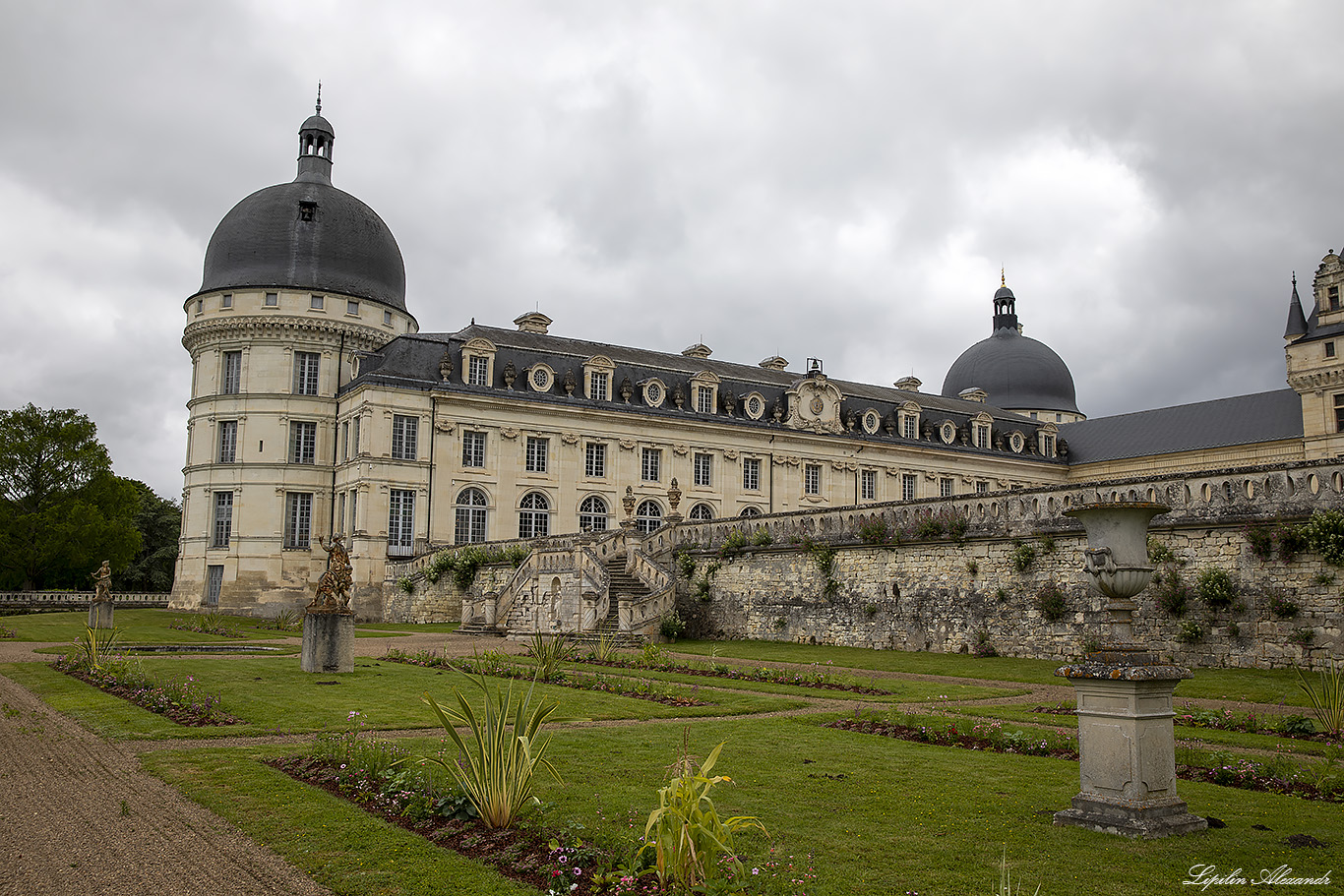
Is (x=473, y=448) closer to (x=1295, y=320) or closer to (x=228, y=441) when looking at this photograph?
(x=228, y=441)

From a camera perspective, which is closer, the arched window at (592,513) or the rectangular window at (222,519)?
the rectangular window at (222,519)

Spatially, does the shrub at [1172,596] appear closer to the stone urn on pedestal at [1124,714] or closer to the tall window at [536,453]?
the stone urn on pedestal at [1124,714]

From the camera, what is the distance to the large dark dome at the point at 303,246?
50.9 m

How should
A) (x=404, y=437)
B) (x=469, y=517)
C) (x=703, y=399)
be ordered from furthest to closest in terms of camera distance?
(x=703, y=399) < (x=469, y=517) < (x=404, y=437)

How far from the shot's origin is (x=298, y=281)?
Result: 5050 cm

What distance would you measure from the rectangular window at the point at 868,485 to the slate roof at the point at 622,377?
213 cm

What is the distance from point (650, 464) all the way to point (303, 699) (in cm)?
3944

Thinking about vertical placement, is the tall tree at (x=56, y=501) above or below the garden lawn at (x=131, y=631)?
above

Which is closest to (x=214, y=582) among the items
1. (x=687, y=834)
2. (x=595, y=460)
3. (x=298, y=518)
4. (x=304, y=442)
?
(x=298, y=518)

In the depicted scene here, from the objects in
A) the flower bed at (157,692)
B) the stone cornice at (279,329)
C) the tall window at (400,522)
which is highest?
the stone cornice at (279,329)

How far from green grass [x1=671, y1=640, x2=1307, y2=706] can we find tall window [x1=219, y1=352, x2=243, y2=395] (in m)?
31.6

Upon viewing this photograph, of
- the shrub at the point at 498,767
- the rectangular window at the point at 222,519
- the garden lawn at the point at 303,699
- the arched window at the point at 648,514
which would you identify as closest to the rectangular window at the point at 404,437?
the rectangular window at the point at 222,519

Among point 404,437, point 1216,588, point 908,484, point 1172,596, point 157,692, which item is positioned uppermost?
point 404,437

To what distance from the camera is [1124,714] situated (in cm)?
792
